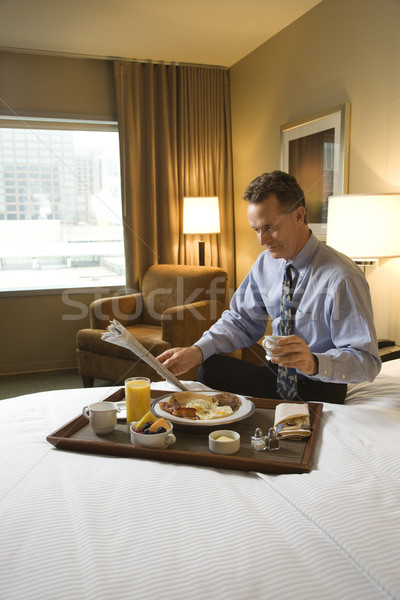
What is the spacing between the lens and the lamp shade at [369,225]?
2.36 meters

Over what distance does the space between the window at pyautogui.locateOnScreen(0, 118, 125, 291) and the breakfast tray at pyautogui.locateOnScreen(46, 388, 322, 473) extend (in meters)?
3.38

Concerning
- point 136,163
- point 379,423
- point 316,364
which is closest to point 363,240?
point 316,364

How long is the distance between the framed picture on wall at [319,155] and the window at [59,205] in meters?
1.78

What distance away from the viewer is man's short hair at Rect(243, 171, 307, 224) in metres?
1.84

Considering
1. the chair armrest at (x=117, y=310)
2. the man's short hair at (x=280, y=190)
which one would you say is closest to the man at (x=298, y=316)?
the man's short hair at (x=280, y=190)

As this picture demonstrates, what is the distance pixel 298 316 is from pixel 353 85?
1814 mm

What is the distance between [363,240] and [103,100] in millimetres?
2955

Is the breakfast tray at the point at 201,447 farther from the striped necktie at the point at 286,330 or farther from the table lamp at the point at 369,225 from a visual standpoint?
the table lamp at the point at 369,225

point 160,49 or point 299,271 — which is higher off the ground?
point 160,49

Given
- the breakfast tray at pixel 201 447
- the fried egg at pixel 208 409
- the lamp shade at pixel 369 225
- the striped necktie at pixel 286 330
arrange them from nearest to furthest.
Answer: the breakfast tray at pixel 201 447 < the fried egg at pixel 208 409 < the striped necktie at pixel 286 330 < the lamp shade at pixel 369 225

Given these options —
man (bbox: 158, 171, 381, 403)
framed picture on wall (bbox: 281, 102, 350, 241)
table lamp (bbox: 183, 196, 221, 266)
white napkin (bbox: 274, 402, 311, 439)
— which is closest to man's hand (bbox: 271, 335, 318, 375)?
man (bbox: 158, 171, 381, 403)

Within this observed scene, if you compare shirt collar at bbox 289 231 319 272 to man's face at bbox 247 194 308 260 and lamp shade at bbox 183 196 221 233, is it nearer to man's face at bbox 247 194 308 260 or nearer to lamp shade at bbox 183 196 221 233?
man's face at bbox 247 194 308 260

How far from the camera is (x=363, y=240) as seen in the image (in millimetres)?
2395

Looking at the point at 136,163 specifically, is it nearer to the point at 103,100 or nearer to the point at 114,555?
the point at 103,100
